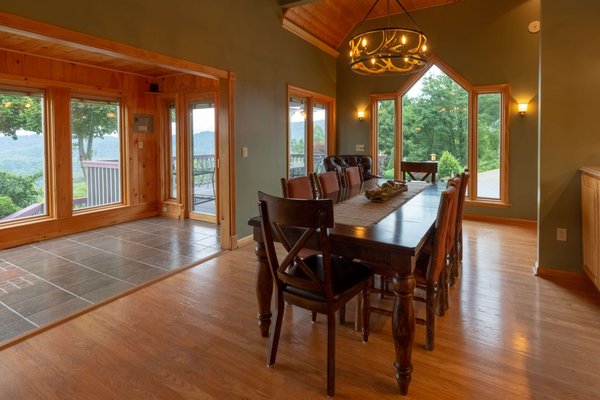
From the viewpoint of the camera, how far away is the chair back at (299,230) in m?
1.73

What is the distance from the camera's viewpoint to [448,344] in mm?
2305

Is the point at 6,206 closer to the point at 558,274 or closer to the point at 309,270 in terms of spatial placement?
the point at 309,270

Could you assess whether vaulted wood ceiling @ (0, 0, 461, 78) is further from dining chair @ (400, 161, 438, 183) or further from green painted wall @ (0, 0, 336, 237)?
dining chair @ (400, 161, 438, 183)

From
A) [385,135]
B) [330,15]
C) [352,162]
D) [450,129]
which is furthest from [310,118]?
[450,129]

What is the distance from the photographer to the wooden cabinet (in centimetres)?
283

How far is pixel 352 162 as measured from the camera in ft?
21.7

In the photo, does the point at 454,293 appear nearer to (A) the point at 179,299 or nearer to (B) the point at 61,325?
(A) the point at 179,299

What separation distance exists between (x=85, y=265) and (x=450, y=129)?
588 centimetres

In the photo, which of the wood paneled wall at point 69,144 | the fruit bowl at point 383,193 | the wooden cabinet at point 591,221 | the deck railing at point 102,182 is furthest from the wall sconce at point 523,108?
the deck railing at point 102,182

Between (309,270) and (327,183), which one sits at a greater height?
(327,183)

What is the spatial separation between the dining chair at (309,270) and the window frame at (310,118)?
12.0ft

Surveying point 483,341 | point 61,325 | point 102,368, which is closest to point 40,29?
point 61,325

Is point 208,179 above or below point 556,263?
above

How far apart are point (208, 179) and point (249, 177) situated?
1.72m
